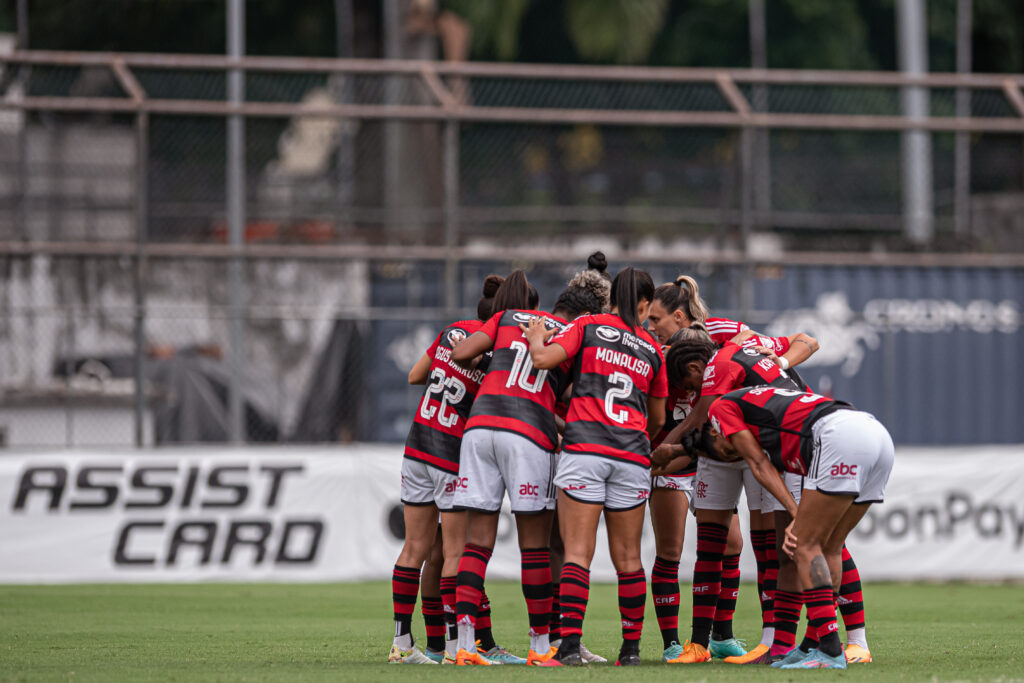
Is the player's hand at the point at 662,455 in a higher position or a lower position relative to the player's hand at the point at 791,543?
higher

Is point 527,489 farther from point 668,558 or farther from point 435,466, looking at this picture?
point 668,558

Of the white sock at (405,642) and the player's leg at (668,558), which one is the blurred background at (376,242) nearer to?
the player's leg at (668,558)

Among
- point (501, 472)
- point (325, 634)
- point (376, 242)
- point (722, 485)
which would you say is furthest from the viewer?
point (376, 242)

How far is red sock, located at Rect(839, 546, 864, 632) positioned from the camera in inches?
295

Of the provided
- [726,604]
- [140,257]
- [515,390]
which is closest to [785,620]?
[726,604]

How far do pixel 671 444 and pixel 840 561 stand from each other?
3.68 feet

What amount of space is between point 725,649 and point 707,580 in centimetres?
46

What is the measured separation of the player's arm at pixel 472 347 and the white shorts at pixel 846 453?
1.83 metres

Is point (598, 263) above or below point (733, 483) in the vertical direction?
above

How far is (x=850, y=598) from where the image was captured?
7551 mm

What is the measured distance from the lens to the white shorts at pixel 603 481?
283 inches

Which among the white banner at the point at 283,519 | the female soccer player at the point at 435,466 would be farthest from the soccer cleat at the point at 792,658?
the white banner at the point at 283,519

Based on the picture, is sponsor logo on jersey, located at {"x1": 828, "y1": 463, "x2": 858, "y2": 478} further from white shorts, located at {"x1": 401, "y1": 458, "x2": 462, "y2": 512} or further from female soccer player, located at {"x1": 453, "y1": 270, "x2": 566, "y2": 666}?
white shorts, located at {"x1": 401, "y1": 458, "x2": 462, "y2": 512}

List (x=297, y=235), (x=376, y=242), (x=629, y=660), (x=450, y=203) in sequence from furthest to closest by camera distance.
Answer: (x=297, y=235)
(x=376, y=242)
(x=450, y=203)
(x=629, y=660)
